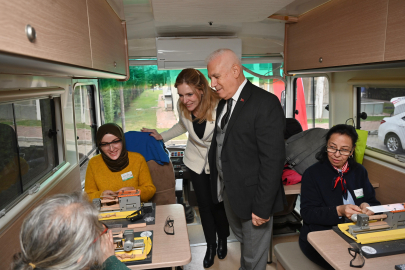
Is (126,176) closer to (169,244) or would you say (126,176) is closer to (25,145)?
(25,145)

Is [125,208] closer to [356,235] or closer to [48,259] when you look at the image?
[48,259]

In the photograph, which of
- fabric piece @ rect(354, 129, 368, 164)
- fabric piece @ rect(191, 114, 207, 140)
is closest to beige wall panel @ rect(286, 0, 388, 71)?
fabric piece @ rect(354, 129, 368, 164)

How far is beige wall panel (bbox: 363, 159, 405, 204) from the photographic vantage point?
2711 millimetres

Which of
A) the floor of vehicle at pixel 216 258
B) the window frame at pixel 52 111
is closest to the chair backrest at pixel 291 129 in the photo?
the floor of vehicle at pixel 216 258

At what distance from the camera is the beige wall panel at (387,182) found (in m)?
2.71

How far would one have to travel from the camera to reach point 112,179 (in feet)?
8.73

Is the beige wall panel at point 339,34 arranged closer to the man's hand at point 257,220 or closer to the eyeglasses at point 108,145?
the man's hand at point 257,220

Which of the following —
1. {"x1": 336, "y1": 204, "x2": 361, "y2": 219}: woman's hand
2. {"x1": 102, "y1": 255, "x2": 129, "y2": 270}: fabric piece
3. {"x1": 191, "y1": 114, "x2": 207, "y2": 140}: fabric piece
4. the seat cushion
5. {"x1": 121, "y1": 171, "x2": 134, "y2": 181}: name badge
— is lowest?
the seat cushion

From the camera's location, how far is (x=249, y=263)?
7.88ft

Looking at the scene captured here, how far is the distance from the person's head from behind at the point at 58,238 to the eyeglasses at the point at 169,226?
0.82m

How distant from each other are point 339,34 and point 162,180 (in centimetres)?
210

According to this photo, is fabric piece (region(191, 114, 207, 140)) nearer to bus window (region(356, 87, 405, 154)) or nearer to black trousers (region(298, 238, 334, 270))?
black trousers (region(298, 238, 334, 270))

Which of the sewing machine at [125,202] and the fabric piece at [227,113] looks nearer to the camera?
the sewing machine at [125,202]

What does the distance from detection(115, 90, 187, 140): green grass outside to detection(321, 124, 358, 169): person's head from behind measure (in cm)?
325
